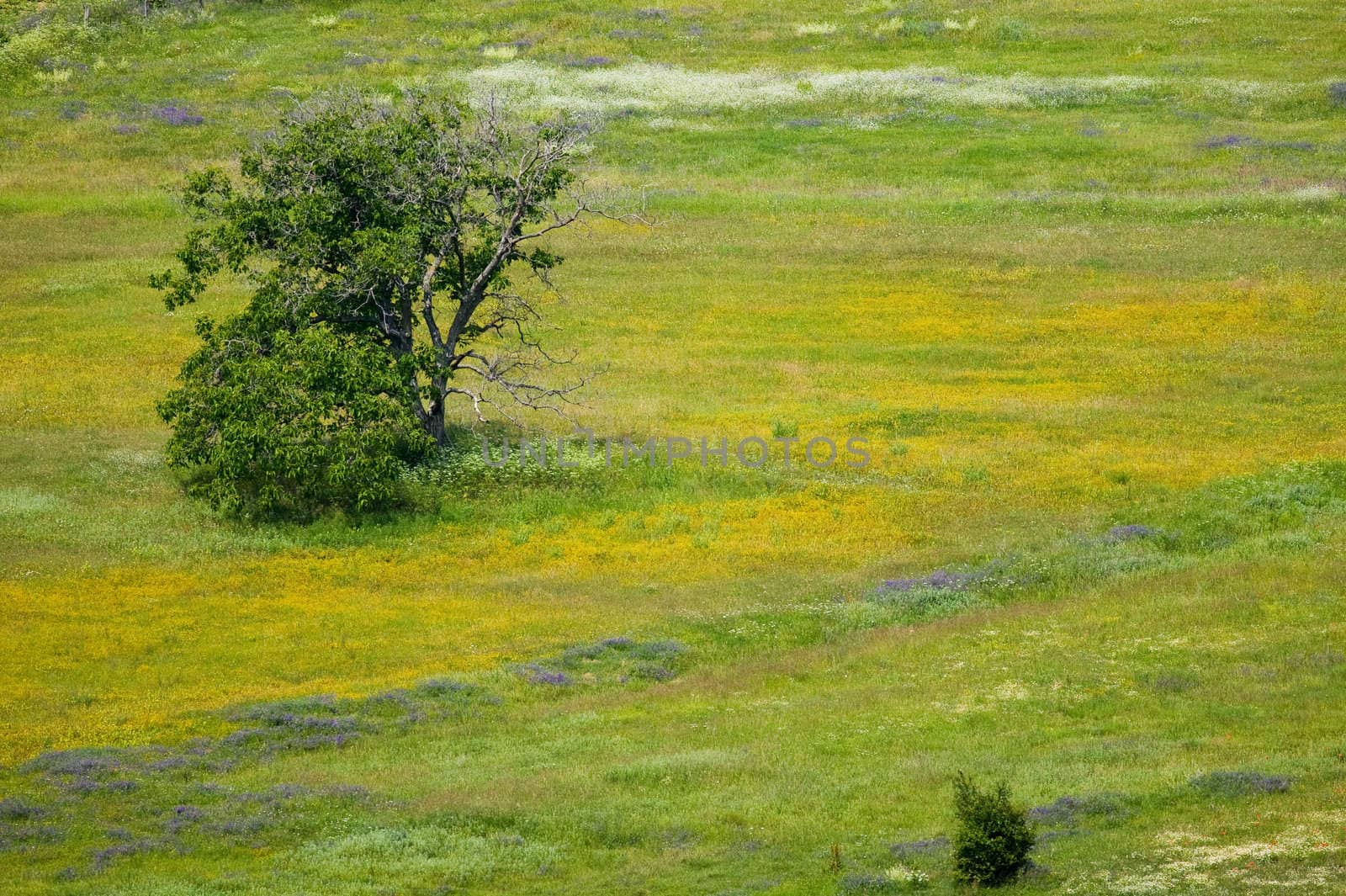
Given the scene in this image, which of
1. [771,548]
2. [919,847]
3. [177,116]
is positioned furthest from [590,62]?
[919,847]

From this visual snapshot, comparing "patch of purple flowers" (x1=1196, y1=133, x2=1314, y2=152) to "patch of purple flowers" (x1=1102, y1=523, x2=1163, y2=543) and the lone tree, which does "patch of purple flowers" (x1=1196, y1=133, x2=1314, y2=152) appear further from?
"patch of purple flowers" (x1=1102, y1=523, x2=1163, y2=543)

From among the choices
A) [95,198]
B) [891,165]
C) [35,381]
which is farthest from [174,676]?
[891,165]

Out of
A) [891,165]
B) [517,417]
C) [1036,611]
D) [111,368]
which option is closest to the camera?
[1036,611]

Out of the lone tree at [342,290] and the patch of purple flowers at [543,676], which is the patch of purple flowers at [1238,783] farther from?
the lone tree at [342,290]

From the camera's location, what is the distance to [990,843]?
19.7 meters

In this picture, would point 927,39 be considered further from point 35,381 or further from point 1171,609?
point 1171,609

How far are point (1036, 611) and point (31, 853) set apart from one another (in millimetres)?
20785

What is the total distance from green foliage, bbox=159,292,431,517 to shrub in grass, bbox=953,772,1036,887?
23.4m

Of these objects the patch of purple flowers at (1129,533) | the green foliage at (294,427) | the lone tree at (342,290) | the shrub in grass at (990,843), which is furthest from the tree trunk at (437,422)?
the shrub in grass at (990,843)

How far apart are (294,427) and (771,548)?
12.6 metres

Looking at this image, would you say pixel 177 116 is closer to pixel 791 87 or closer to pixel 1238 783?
pixel 791 87

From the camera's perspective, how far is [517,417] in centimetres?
5019

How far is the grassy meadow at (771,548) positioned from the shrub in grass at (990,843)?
0.34m

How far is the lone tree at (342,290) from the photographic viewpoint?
40.6 meters
